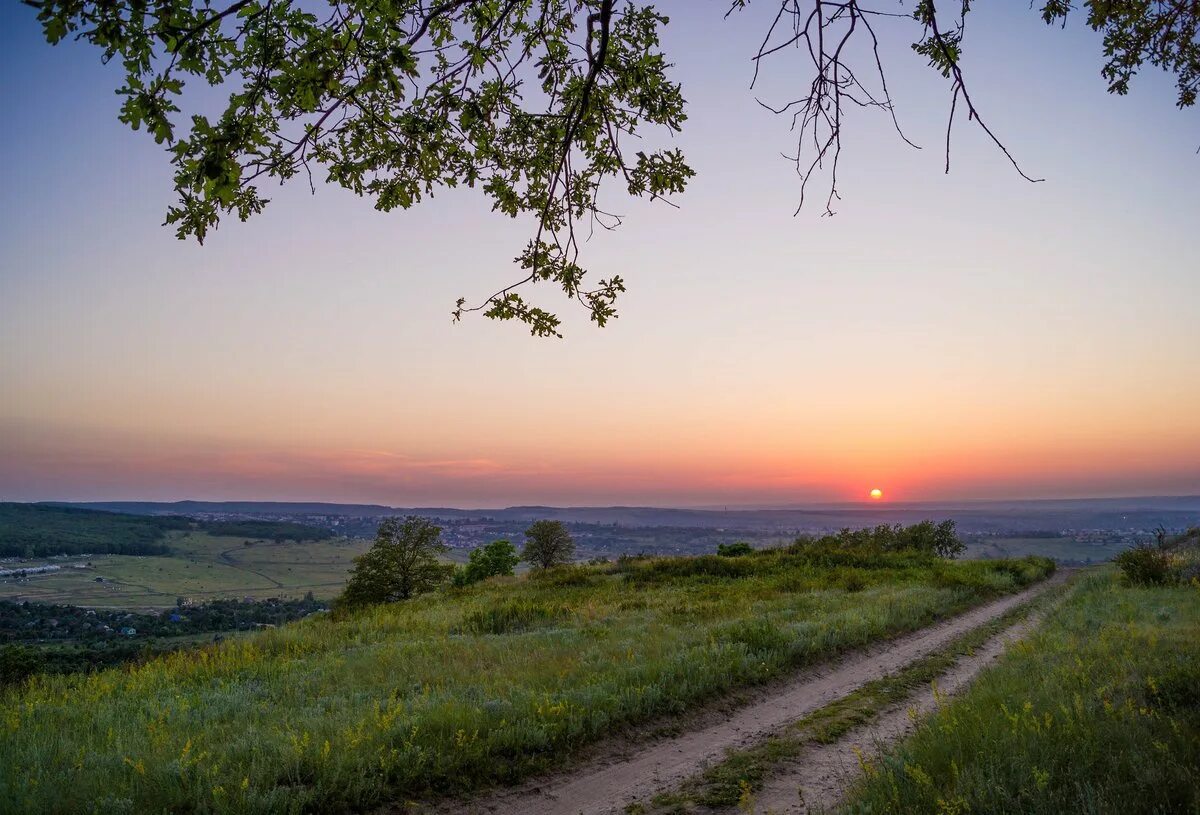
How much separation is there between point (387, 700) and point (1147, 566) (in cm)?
2409

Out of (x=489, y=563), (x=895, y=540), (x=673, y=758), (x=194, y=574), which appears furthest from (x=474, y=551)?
(x=194, y=574)

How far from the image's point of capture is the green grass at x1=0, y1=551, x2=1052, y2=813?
19.3 feet

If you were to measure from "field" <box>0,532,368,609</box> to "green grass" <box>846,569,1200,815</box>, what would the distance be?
8317 centimetres

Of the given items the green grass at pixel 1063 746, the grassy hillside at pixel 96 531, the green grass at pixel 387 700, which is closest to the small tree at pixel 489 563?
the green grass at pixel 387 700

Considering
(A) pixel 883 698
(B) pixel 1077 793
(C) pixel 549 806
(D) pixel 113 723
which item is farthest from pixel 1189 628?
(D) pixel 113 723

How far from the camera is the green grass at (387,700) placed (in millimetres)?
5879

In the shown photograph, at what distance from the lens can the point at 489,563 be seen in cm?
4441

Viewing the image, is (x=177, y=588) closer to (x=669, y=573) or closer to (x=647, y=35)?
(x=669, y=573)

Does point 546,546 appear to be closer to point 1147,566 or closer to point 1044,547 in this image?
point 1147,566

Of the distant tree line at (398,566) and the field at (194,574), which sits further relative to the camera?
the field at (194,574)

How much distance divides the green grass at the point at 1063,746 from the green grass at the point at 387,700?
3562 millimetres

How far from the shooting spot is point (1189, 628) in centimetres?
1070

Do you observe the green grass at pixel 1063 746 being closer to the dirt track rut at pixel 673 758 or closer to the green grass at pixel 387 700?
the dirt track rut at pixel 673 758

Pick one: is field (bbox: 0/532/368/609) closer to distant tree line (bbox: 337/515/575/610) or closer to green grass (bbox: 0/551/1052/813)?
distant tree line (bbox: 337/515/575/610)
